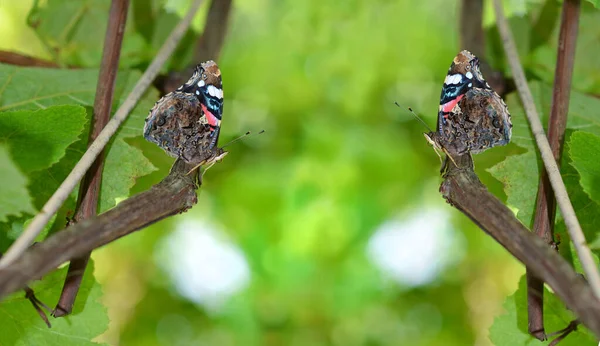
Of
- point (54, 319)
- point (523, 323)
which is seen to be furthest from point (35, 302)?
point (523, 323)

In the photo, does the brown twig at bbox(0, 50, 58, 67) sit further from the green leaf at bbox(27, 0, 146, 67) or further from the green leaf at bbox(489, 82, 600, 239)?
the green leaf at bbox(489, 82, 600, 239)

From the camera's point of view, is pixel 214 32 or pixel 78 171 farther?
pixel 214 32

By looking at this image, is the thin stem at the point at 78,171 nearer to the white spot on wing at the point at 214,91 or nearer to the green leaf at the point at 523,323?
the white spot on wing at the point at 214,91

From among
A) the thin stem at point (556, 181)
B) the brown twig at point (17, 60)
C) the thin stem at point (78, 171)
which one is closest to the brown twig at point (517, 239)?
the thin stem at point (556, 181)

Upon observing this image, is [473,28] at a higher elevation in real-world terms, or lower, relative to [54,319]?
higher

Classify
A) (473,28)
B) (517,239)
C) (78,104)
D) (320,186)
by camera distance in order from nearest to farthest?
(517,239), (78,104), (473,28), (320,186)

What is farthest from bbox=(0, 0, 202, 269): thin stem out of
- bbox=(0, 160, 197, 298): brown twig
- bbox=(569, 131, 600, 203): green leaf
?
bbox=(569, 131, 600, 203): green leaf

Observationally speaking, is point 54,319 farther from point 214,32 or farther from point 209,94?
point 214,32
